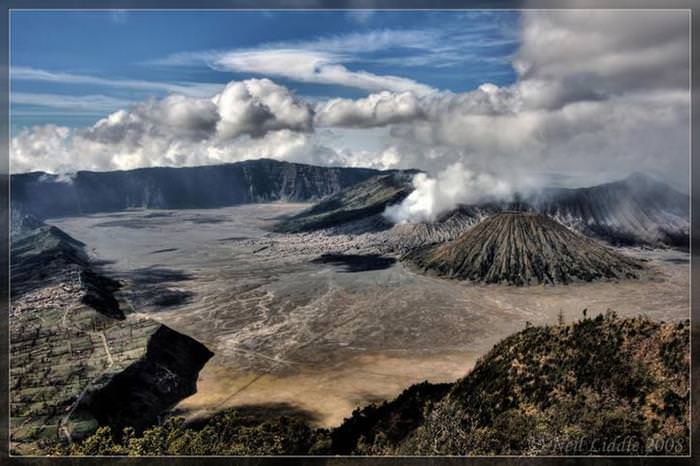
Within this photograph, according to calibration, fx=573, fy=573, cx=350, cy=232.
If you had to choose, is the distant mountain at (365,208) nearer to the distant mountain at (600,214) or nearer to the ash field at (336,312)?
the distant mountain at (600,214)

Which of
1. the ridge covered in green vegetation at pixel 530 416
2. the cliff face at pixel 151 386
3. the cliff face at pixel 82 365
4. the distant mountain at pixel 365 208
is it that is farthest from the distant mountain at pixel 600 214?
the ridge covered in green vegetation at pixel 530 416

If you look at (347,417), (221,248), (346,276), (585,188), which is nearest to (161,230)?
(221,248)

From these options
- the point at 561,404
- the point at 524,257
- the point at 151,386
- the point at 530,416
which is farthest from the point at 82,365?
the point at 524,257

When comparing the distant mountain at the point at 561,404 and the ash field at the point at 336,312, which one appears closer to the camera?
the distant mountain at the point at 561,404

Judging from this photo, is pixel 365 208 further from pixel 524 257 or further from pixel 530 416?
pixel 530 416

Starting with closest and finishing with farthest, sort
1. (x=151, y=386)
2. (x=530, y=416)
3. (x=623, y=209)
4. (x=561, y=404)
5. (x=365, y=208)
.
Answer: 1. (x=530, y=416)
2. (x=561, y=404)
3. (x=151, y=386)
4. (x=623, y=209)
5. (x=365, y=208)

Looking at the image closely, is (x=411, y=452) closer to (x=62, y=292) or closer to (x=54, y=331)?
(x=54, y=331)

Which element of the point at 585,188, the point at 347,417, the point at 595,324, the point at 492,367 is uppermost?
the point at 585,188
